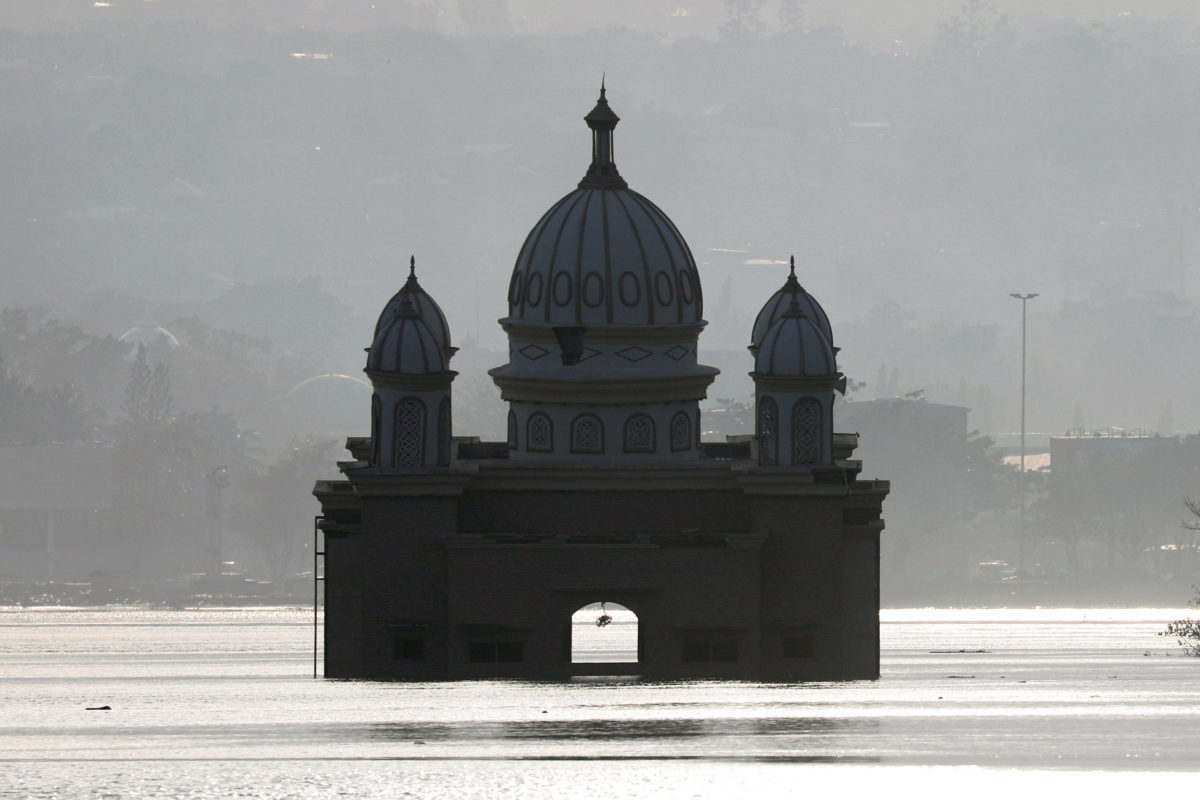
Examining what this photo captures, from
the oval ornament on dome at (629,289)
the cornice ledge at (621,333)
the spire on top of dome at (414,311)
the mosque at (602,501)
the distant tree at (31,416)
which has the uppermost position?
the distant tree at (31,416)

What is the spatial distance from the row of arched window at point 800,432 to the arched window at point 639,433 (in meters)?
2.70

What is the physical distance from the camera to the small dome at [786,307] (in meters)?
59.8

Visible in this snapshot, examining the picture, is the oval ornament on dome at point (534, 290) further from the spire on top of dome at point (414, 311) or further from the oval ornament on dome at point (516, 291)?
the spire on top of dome at point (414, 311)

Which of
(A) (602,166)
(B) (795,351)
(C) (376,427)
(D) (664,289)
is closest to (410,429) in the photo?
(C) (376,427)

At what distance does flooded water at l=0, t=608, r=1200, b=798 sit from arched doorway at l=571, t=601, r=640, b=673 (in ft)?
28.3

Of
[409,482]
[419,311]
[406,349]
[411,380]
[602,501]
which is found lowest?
[602,501]

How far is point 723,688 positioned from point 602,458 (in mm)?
9032

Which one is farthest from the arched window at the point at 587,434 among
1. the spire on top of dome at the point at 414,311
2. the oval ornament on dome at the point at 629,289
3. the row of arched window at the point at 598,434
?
the spire on top of dome at the point at 414,311

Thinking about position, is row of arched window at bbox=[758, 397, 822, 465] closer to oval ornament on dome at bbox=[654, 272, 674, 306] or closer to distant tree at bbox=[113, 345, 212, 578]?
oval ornament on dome at bbox=[654, 272, 674, 306]

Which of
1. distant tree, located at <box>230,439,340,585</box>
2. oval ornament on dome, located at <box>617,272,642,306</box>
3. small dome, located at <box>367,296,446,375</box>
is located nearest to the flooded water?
small dome, located at <box>367,296,446,375</box>

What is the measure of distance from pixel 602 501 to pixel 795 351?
16.4 feet

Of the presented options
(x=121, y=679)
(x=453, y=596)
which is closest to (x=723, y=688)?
(x=453, y=596)

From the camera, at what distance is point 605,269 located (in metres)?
59.3

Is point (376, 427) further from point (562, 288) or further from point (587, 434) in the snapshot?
point (562, 288)
